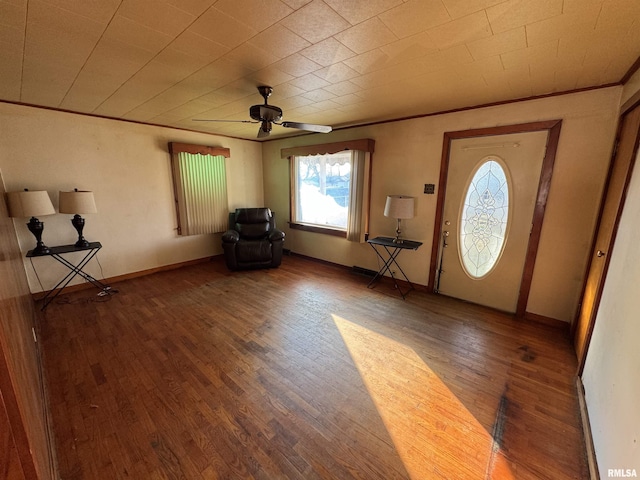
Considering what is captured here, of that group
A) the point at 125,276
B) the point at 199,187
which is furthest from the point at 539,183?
the point at 125,276

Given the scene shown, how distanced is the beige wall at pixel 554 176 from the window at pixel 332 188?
0.18m

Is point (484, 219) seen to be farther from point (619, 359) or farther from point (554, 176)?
point (619, 359)

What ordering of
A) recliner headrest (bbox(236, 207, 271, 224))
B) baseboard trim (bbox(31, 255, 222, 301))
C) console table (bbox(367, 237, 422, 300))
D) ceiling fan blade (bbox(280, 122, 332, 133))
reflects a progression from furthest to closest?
recliner headrest (bbox(236, 207, 271, 224)) < console table (bbox(367, 237, 422, 300)) < baseboard trim (bbox(31, 255, 222, 301)) < ceiling fan blade (bbox(280, 122, 332, 133))

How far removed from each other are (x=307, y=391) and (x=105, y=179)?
382 centimetres

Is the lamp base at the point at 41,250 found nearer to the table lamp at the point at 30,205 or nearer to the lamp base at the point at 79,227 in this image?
the table lamp at the point at 30,205

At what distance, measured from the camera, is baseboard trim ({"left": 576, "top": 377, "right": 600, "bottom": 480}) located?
1.31 m

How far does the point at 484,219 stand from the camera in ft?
9.71

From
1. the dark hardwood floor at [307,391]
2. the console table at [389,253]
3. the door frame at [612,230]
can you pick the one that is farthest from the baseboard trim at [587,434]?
the console table at [389,253]

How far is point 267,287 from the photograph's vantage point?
364 centimetres

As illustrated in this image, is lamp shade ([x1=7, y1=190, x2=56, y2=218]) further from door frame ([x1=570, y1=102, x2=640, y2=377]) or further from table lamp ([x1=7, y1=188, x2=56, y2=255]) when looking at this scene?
door frame ([x1=570, y1=102, x2=640, y2=377])

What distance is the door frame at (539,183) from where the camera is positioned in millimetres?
2479

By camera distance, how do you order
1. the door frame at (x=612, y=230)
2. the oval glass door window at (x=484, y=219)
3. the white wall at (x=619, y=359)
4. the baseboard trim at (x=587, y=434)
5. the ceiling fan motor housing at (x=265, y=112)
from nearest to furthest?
the white wall at (x=619, y=359) < the baseboard trim at (x=587, y=434) < the door frame at (x=612, y=230) < the ceiling fan motor housing at (x=265, y=112) < the oval glass door window at (x=484, y=219)

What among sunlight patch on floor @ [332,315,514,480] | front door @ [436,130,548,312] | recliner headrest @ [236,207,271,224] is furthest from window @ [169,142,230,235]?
front door @ [436,130,548,312]

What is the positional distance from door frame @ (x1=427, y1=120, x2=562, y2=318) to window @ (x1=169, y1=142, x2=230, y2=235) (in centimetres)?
362
